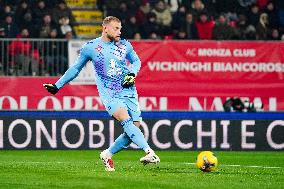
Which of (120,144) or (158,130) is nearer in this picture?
(120,144)

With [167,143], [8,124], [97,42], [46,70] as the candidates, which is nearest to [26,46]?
[46,70]

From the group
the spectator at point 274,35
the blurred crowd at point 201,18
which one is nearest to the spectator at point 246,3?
the blurred crowd at point 201,18

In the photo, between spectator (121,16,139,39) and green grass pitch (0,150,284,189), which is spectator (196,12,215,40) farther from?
green grass pitch (0,150,284,189)

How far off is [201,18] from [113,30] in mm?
12366

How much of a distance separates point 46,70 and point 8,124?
327 cm

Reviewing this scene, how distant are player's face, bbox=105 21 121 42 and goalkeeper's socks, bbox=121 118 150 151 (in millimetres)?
1343

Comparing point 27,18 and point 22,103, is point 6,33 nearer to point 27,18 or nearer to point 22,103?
point 27,18

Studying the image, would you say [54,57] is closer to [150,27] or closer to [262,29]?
[150,27]

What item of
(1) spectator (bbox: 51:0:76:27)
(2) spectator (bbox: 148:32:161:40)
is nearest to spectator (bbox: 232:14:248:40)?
(2) spectator (bbox: 148:32:161:40)

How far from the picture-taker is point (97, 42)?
48.6 ft

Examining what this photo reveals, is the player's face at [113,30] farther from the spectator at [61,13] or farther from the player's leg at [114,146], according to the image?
the spectator at [61,13]

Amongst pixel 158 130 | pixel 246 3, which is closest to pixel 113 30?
pixel 158 130

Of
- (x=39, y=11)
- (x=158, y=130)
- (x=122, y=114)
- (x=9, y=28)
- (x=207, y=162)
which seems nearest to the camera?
(x=207, y=162)

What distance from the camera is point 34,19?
26.3m
